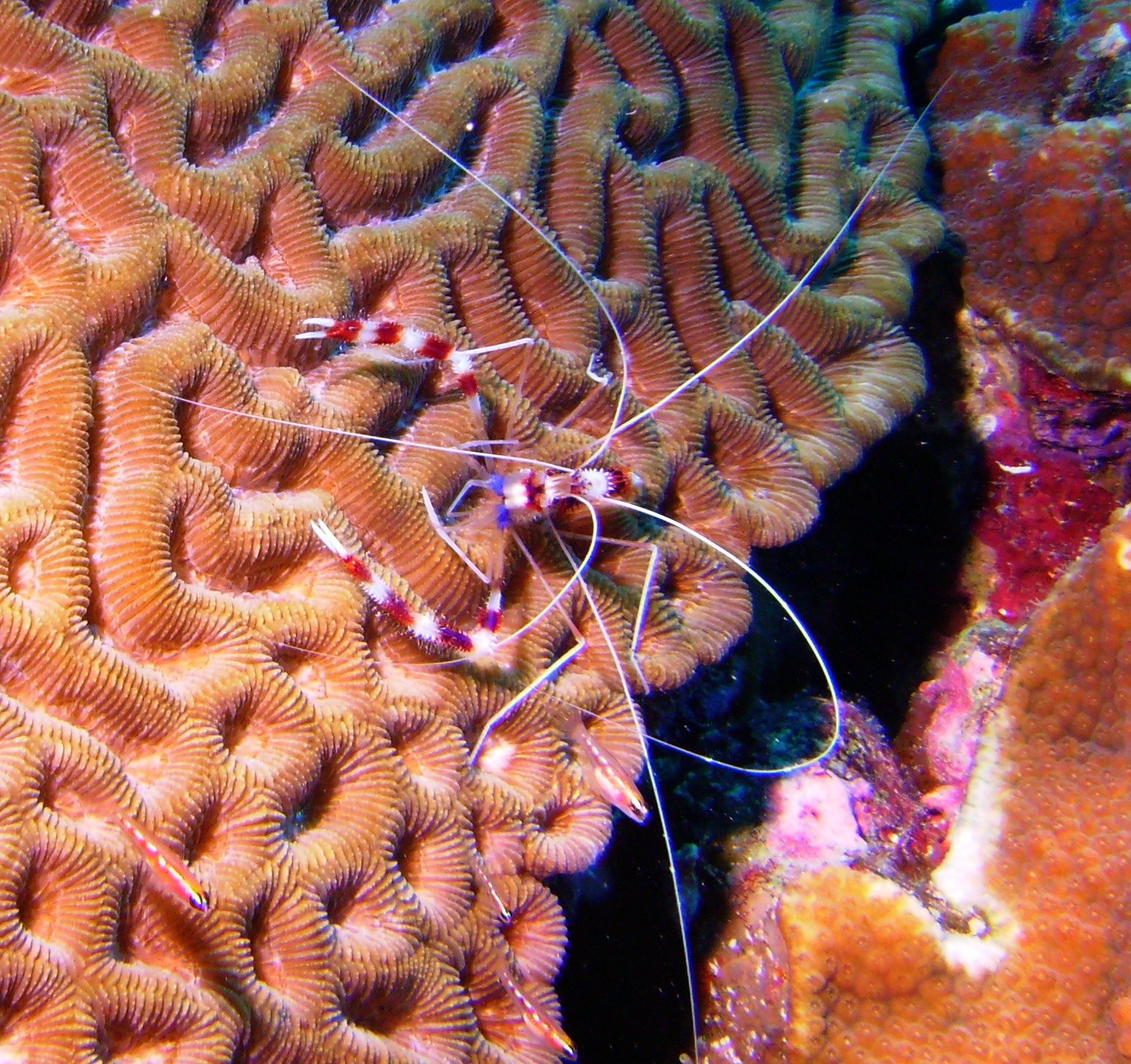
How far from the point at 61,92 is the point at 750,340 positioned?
2681 mm

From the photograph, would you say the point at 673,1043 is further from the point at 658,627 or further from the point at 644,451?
the point at 644,451

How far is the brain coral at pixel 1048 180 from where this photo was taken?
14.2 feet

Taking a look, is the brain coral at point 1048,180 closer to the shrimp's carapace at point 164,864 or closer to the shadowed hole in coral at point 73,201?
the shadowed hole in coral at point 73,201

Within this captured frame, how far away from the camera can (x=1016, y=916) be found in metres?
3.17

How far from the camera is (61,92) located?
2365 mm

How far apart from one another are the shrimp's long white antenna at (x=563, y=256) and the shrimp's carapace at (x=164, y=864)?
1.90 metres

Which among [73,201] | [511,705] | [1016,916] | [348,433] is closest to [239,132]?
[73,201]

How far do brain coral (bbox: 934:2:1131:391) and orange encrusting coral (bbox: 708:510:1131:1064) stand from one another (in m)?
1.47

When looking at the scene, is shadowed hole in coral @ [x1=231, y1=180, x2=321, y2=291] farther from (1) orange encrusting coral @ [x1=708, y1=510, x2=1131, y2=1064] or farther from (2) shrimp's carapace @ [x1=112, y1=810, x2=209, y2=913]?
(1) orange encrusting coral @ [x1=708, y1=510, x2=1131, y2=1064]

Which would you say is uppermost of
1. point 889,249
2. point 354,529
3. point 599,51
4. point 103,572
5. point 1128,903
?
point 599,51

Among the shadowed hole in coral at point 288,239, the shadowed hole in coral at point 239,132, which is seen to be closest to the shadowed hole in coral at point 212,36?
the shadowed hole in coral at point 239,132

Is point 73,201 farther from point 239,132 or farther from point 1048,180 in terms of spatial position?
point 1048,180

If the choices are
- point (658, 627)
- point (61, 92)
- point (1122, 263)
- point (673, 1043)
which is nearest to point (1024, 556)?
point (1122, 263)

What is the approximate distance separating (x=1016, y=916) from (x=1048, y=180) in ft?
12.3
